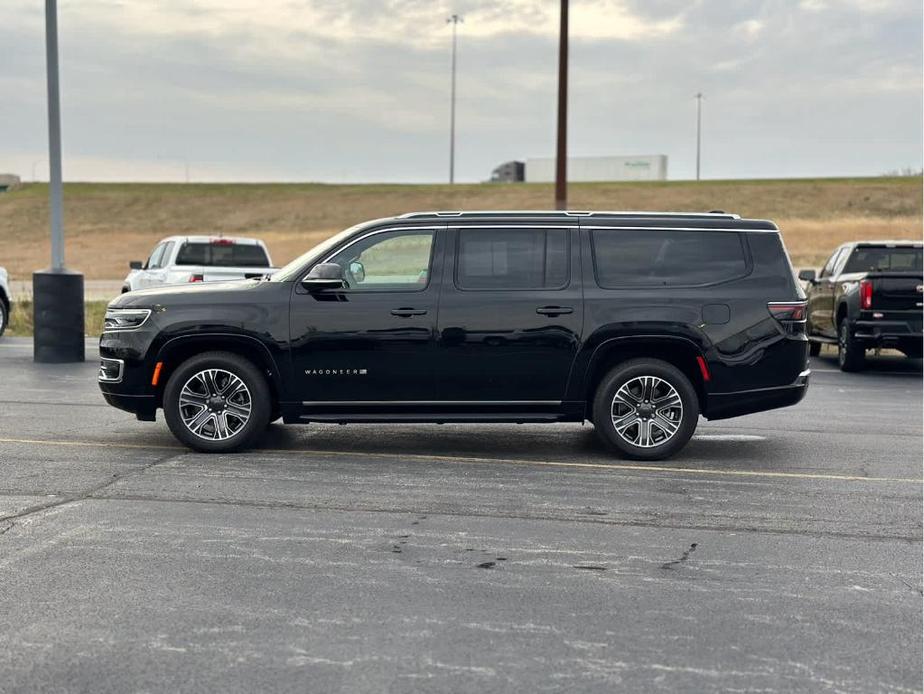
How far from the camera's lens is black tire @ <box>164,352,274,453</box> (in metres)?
9.29

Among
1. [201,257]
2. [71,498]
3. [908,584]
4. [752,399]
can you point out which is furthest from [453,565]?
[201,257]

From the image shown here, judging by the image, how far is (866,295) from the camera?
16.1 m

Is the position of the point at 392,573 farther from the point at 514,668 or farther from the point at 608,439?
the point at 608,439

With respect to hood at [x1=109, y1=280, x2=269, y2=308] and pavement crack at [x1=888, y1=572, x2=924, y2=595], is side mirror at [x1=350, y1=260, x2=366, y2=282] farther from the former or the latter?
pavement crack at [x1=888, y1=572, x2=924, y2=595]

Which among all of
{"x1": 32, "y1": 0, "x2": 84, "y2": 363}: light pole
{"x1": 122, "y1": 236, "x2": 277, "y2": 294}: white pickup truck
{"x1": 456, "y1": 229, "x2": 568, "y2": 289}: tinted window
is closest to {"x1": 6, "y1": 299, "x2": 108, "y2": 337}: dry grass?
{"x1": 122, "y1": 236, "x2": 277, "y2": 294}: white pickup truck

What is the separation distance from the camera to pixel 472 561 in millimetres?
6270

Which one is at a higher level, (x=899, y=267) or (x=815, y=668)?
(x=899, y=267)

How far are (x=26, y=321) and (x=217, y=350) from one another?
46.1 ft

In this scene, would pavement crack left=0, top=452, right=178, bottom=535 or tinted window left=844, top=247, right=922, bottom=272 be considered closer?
pavement crack left=0, top=452, right=178, bottom=535

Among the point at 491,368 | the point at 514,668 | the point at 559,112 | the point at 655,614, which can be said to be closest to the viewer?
the point at 514,668

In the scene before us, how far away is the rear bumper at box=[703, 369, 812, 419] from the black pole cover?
10.0 meters

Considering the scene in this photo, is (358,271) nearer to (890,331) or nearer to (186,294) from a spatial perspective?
(186,294)

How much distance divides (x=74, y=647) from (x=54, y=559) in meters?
1.40

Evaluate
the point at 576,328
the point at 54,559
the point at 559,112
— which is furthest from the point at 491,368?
the point at 559,112
